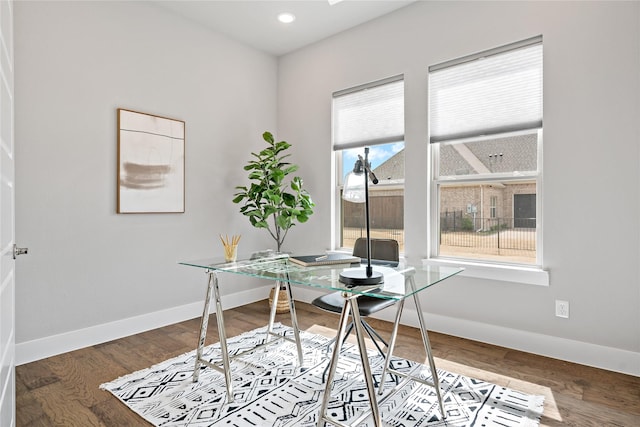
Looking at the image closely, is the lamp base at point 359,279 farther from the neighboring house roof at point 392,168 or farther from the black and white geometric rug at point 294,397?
the neighboring house roof at point 392,168

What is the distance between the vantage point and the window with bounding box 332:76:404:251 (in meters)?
3.53

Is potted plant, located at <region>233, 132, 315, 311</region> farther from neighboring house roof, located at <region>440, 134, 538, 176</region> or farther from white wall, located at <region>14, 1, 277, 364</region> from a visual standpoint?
neighboring house roof, located at <region>440, 134, 538, 176</region>

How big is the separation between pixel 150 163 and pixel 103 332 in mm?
1468

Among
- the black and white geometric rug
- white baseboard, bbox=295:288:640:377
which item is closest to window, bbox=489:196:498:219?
white baseboard, bbox=295:288:640:377

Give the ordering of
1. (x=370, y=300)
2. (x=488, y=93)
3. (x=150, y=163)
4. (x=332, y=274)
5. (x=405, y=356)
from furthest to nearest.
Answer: (x=150, y=163) → (x=488, y=93) → (x=405, y=356) → (x=370, y=300) → (x=332, y=274)

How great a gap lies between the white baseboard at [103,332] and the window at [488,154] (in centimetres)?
243

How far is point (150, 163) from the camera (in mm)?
3268

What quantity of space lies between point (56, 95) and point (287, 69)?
2.43 metres

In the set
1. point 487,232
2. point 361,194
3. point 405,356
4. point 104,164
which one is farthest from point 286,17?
point 405,356

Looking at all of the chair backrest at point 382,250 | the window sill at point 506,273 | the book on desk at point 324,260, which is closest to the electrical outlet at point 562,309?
the window sill at point 506,273

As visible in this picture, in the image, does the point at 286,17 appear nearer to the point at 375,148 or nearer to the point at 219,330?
the point at 375,148

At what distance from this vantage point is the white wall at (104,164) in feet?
8.67

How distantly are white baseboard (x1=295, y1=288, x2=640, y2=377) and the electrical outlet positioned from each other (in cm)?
18

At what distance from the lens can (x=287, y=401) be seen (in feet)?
6.81
